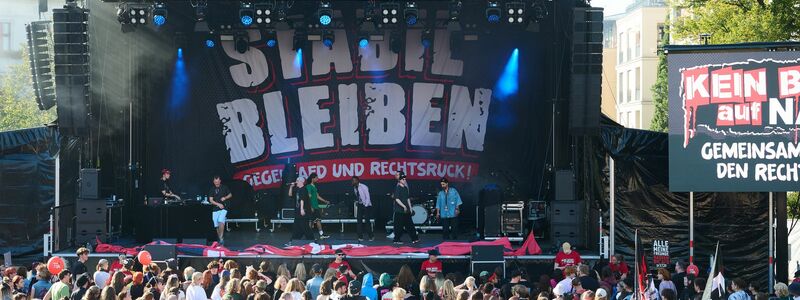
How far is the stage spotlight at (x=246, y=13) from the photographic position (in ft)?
76.5

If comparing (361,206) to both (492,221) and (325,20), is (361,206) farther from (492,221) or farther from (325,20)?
(325,20)

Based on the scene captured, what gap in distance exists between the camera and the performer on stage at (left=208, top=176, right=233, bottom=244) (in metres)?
23.8

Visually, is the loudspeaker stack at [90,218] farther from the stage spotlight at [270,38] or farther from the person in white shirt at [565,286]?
the person in white shirt at [565,286]

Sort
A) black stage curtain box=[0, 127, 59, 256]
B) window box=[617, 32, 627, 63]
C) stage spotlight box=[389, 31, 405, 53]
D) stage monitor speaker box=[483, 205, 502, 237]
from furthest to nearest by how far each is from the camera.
Result: window box=[617, 32, 627, 63] < stage spotlight box=[389, 31, 405, 53] < black stage curtain box=[0, 127, 59, 256] < stage monitor speaker box=[483, 205, 502, 237]

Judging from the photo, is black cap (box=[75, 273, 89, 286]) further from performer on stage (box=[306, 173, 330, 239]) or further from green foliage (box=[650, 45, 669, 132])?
green foliage (box=[650, 45, 669, 132])

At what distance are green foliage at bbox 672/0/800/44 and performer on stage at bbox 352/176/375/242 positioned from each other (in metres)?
8.70

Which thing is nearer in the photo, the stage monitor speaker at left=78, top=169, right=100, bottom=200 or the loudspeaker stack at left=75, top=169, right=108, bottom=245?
the loudspeaker stack at left=75, top=169, right=108, bottom=245

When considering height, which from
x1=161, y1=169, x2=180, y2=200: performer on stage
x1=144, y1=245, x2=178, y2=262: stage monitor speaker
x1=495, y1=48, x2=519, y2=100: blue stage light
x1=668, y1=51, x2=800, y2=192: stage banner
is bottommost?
x1=144, y1=245, x2=178, y2=262: stage monitor speaker

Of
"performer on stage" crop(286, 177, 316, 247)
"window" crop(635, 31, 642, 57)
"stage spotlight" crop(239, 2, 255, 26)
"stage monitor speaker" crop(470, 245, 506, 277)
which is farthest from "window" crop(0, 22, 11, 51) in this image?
"stage monitor speaker" crop(470, 245, 506, 277)

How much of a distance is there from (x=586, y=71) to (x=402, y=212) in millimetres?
4686

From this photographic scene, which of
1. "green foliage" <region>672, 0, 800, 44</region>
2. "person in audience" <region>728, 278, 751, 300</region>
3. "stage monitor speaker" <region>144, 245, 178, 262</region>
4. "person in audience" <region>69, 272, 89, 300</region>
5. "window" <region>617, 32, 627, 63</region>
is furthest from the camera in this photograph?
"window" <region>617, 32, 627, 63</region>

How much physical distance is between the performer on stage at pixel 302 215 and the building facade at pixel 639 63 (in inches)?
1514

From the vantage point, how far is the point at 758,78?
806 inches

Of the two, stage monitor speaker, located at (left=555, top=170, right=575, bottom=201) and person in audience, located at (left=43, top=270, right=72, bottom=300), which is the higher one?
stage monitor speaker, located at (left=555, top=170, right=575, bottom=201)
